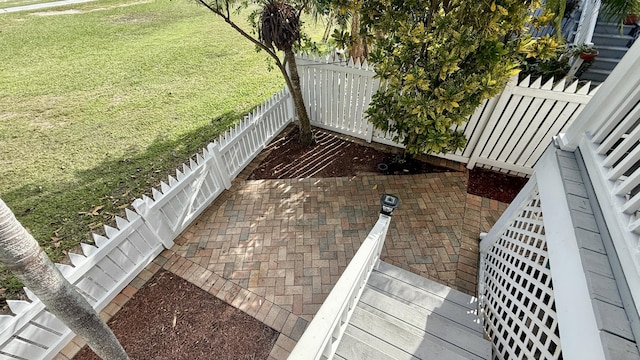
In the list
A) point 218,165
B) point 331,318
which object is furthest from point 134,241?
point 331,318

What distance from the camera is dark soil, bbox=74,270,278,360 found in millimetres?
2801

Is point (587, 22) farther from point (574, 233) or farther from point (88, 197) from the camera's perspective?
point (88, 197)

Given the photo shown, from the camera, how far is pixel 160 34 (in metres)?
11.9

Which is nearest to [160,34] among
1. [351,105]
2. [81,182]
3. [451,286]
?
[81,182]

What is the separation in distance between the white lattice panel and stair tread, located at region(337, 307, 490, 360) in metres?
0.36

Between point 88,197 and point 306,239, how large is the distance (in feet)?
12.9

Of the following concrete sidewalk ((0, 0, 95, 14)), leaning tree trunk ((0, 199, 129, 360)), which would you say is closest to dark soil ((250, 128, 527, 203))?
leaning tree trunk ((0, 199, 129, 360))

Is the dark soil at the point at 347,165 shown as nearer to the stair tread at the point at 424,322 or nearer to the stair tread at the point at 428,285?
the stair tread at the point at 428,285

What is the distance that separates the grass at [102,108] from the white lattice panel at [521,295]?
5.37 m

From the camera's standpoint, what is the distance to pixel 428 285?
3102 millimetres

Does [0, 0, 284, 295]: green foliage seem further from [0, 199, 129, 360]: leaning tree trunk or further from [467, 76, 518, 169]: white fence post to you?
[467, 76, 518, 169]: white fence post

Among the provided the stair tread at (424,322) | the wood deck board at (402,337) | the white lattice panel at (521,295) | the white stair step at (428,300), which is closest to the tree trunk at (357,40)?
the white lattice panel at (521,295)

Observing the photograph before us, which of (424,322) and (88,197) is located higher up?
(424,322)

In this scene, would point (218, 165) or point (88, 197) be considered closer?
point (218, 165)
